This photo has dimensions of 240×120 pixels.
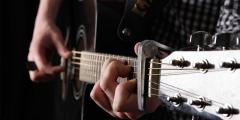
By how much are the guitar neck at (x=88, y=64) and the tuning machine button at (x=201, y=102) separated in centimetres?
19

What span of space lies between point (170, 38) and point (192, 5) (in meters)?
0.08

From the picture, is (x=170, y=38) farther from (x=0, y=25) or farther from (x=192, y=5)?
(x=0, y=25)

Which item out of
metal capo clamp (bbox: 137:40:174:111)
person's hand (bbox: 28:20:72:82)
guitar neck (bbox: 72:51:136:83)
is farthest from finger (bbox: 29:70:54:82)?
metal capo clamp (bbox: 137:40:174:111)

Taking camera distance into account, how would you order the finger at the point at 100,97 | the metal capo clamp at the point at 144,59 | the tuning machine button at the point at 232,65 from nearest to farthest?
the tuning machine button at the point at 232,65, the metal capo clamp at the point at 144,59, the finger at the point at 100,97

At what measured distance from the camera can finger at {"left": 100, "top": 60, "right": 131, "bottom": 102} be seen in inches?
30.0

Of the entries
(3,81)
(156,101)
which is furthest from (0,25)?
(156,101)

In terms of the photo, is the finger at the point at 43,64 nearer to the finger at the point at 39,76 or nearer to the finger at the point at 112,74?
the finger at the point at 39,76

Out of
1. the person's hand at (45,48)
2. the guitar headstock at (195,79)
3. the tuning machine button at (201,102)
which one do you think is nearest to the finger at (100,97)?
the guitar headstock at (195,79)

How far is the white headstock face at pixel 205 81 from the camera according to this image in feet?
1.84

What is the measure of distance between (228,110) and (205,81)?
0.06 m

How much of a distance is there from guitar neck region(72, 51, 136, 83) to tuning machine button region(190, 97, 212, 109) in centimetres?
19

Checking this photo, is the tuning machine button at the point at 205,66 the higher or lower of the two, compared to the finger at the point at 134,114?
higher

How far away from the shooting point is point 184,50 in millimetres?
654

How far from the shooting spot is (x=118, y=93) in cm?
74
